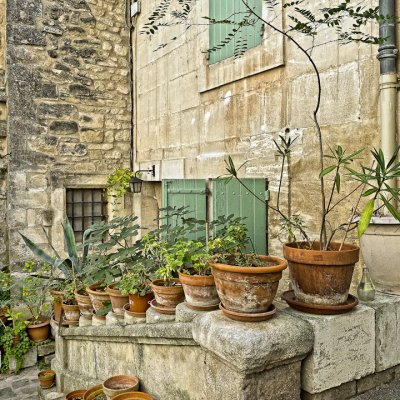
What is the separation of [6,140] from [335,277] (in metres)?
5.06

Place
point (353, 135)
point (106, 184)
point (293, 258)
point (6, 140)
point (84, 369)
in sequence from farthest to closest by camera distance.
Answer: point (106, 184) < point (6, 140) < point (84, 369) < point (353, 135) < point (293, 258)

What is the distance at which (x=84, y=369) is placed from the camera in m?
3.65

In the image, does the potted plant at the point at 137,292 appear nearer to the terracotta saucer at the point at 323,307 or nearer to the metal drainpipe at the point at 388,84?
the terracotta saucer at the point at 323,307

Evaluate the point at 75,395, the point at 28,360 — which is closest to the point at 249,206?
the point at 75,395

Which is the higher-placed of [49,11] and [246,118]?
[49,11]

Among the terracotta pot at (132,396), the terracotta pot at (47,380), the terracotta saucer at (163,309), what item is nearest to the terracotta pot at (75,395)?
the terracotta pot at (47,380)

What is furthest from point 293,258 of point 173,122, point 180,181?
point 173,122

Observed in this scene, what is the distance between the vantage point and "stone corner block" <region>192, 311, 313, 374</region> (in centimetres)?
177

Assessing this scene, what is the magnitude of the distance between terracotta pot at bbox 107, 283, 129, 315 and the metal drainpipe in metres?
2.24

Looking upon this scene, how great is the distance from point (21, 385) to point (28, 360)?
0.49 metres

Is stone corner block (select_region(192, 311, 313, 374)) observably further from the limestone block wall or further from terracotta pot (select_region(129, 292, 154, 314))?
the limestone block wall

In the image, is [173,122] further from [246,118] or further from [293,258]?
[293,258]

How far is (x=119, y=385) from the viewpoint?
2.85 metres

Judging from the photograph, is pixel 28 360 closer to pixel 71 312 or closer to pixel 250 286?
pixel 71 312
